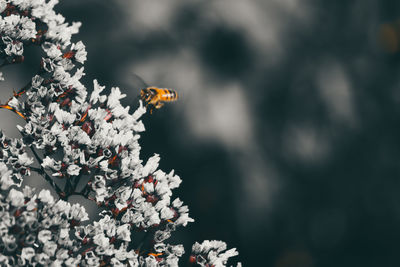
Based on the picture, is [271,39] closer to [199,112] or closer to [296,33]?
[296,33]

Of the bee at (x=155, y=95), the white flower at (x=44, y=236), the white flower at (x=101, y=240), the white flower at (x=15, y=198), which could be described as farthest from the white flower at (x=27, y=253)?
the bee at (x=155, y=95)

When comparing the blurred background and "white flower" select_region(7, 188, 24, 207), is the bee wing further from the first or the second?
"white flower" select_region(7, 188, 24, 207)

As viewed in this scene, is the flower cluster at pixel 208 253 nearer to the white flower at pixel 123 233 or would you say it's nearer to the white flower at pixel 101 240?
the white flower at pixel 123 233

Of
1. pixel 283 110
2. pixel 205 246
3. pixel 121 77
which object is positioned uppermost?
pixel 283 110

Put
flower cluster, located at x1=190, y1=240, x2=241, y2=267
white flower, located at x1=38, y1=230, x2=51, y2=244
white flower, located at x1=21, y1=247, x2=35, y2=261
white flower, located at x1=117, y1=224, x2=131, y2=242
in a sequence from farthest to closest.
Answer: flower cluster, located at x1=190, y1=240, x2=241, y2=267, white flower, located at x1=117, y1=224, x2=131, y2=242, white flower, located at x1=38, y1=230, x2=51, y2=244, white flower, located at x1=21, y1=247, x2=35, y2=261

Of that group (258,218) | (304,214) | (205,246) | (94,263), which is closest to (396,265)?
(304,214)

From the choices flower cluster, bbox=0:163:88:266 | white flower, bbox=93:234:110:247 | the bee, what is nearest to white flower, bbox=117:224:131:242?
white flower, bbox=93:234:110:247

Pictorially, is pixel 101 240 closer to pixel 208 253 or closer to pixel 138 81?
pixel 208 253
